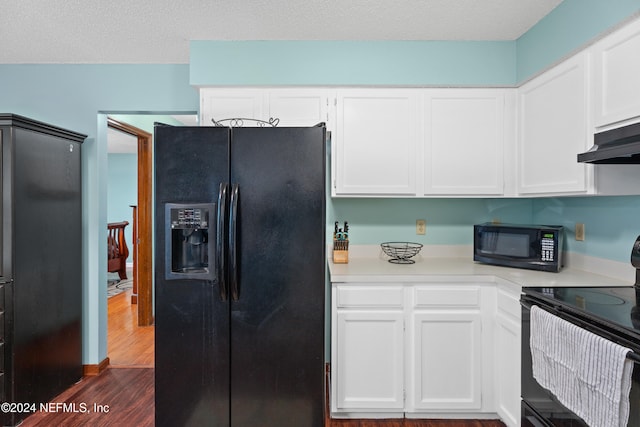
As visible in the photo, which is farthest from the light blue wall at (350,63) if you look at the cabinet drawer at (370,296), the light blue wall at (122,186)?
the light blue wall at (122,186)

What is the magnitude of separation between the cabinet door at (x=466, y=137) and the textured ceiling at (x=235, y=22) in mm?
394

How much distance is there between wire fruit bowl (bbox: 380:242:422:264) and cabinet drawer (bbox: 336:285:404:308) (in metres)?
0.45

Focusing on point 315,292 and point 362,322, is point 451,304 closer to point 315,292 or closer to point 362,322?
point 362,322

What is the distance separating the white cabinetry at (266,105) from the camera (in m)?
2.40

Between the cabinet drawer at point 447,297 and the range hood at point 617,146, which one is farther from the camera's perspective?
the cabinet drawer at point 447,297

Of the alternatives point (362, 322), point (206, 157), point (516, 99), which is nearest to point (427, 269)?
point (362, 322)

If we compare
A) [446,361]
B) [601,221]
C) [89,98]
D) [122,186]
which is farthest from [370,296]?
[122,186]

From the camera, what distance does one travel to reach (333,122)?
2.41 meters

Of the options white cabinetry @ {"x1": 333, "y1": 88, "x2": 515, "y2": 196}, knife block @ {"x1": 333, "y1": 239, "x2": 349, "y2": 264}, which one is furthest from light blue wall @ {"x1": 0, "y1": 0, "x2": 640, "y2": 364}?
knife block @ {"x1": 333, "y1": 239, "x2": 349, "y2": 264}

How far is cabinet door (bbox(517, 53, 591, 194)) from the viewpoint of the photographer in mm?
1827

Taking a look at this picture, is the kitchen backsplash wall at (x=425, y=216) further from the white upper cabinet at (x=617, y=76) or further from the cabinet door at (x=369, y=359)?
the white upper cabinet at (x=617, y=76)

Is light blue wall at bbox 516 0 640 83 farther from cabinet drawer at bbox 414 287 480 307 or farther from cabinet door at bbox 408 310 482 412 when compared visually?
cabinet door at bbox 408 310 482 412

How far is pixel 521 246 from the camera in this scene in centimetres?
224

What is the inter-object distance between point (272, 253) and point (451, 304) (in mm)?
1099
